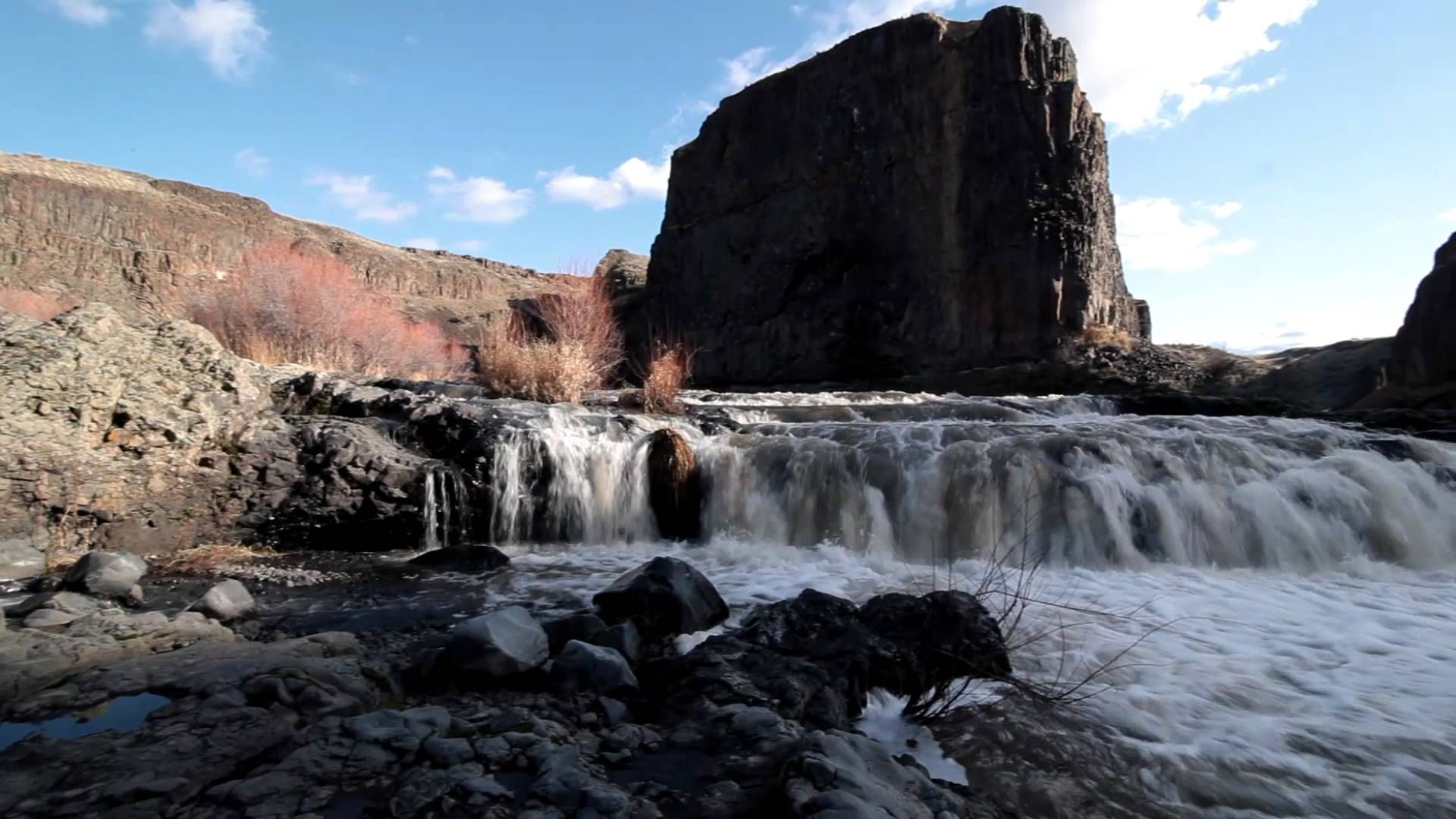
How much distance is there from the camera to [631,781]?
2098 millimetres

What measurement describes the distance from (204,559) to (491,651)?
3862 mm

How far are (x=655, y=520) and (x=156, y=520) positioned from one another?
4242 mm

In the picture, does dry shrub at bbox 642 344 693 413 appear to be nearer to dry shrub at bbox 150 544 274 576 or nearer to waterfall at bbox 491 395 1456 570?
waterfall at bbox 491 395 1456 570

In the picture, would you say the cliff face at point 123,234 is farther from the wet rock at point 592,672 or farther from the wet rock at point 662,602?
the wet rock at point 592,672

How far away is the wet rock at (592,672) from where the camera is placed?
111 inches

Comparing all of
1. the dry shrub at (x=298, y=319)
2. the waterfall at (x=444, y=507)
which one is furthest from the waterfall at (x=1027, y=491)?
the dry shrub at (x=298, y=319)

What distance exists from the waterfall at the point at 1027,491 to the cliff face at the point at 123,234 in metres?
24.9

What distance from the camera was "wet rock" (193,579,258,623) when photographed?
3.83 metres

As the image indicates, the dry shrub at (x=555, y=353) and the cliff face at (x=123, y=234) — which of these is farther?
the cliff face at (x=123, y=234)

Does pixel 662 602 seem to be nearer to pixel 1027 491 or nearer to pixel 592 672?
pixel 592 672

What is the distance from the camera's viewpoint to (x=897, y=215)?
1135 inches

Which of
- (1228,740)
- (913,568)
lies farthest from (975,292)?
(1228,740)

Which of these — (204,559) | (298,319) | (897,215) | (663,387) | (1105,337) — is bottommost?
(204,559)

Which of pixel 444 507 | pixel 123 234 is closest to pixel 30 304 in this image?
pixel 123 234
